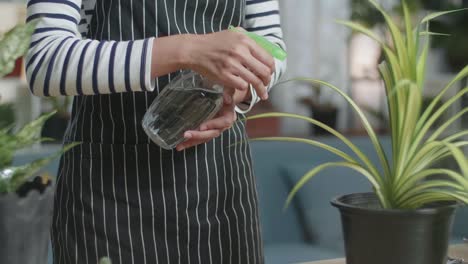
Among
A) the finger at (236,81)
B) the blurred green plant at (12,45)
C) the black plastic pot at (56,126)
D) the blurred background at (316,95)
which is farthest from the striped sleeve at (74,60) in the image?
the black plastic pot at (56,126)

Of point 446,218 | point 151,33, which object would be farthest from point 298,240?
point 446,218

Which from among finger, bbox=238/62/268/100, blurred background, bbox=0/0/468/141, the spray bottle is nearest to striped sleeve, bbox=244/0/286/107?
the spray bottle

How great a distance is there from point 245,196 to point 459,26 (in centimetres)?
330

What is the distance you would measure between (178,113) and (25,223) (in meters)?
0.54

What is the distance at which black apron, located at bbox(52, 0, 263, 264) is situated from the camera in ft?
4.34

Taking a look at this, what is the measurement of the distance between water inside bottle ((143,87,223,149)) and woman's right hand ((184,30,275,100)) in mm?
143

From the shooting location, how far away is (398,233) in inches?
37.6

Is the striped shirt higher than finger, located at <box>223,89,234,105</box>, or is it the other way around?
the striped shirt

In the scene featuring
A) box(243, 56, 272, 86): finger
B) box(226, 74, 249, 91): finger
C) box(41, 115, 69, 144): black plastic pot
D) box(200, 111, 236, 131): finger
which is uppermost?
box(243, 56, 272, 86): finger

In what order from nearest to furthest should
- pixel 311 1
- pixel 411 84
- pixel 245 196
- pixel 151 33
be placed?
pixel 411 84 < pixel 151 33 < pixel 245 196 < pixel 311 1

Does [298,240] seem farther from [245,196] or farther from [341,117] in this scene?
[245,196]

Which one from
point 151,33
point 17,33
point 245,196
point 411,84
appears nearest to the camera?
point 17,33

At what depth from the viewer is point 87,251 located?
133cm

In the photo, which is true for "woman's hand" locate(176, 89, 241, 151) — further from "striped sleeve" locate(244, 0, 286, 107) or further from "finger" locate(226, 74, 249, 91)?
"striped sleeve" locate(244, 0, 286, 107)
